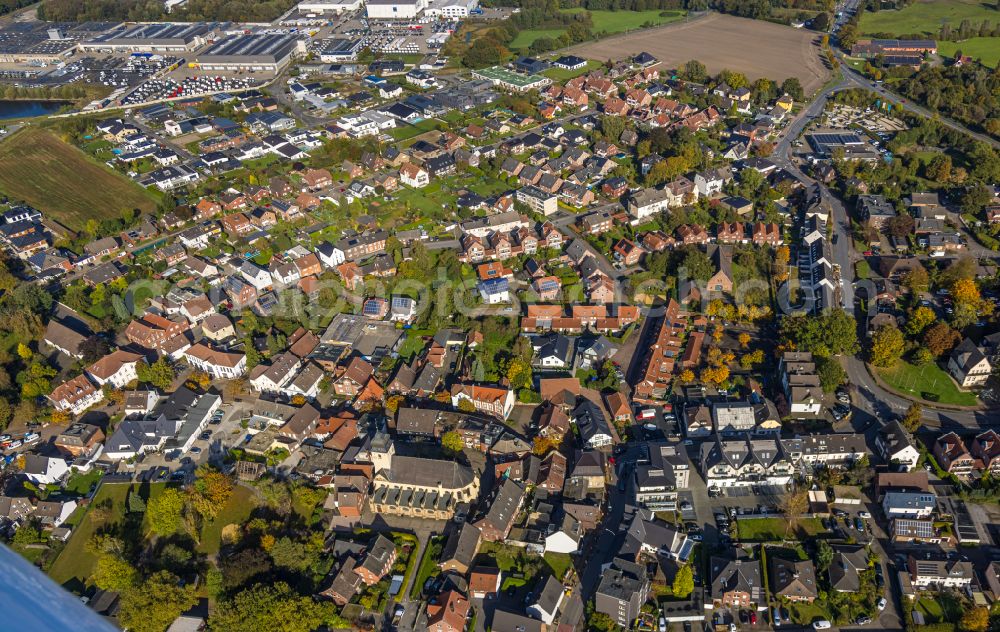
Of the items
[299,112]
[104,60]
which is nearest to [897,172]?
[299,112]

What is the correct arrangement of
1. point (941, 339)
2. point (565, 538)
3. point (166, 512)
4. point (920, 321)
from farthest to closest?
point (920, 321), point (941, 339), point (166, 512), point (565, 538)

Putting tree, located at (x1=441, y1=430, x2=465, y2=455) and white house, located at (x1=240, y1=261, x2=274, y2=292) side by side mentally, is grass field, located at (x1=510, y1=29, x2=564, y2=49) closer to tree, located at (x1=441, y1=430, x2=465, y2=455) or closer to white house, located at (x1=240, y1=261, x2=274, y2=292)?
white house, located at (x1=240, y1=261, x2=274, y2=292)

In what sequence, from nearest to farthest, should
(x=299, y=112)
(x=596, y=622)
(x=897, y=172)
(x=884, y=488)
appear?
(x=596, y=622)
(x=884, y=488)
(x=897, y=172)
(x=299, y=112)


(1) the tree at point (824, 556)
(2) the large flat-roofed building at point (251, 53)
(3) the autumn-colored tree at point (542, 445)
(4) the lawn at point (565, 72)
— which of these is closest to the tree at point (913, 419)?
(1) the tree at point (824, 556)

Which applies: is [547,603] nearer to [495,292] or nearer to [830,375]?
[830,375]

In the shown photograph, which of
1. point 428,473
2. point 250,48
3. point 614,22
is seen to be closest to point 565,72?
point 614,22

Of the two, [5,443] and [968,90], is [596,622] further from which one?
[968,90]
